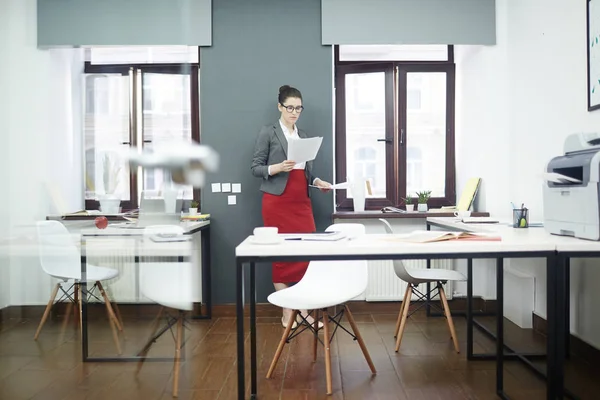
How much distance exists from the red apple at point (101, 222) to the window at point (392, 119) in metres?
2.87

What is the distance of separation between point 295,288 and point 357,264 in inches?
12.3

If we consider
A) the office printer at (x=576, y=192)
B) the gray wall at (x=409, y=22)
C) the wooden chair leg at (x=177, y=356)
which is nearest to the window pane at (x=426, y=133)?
the gray wall at (x=409, y=22)

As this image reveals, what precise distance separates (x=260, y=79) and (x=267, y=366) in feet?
6.03

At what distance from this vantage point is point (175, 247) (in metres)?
0.80

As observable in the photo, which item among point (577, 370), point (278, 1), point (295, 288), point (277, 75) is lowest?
point (577, 370)

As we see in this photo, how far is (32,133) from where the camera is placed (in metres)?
0.73

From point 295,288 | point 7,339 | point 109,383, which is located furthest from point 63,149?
point 295,288

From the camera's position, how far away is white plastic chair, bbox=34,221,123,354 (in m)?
0.76

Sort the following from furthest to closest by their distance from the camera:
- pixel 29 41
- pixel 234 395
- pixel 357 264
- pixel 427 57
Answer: pixel 427 57
pixel 357 264
pixel 234 395
pixel 29 41

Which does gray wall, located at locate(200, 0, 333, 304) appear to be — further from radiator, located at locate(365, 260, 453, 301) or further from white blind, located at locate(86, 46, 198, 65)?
white blind, located at locate(86, 46, 198, 65)

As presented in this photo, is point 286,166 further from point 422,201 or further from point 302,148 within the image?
point 422,201

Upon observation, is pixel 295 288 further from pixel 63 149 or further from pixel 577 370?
pixel 63 149

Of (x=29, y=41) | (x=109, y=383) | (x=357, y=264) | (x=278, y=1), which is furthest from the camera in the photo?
(x=278, y=1)

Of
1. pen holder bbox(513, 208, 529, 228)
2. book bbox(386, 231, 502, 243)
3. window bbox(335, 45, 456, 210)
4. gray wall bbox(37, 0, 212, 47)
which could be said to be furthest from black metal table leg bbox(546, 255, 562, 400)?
window bbox(335, 45, 456, 210)
